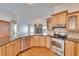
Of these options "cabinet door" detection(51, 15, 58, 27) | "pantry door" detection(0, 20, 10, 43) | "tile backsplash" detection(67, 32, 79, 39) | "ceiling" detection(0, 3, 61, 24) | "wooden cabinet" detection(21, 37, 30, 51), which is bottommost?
"wooden cabinet" detection(21, 37, 30, 51)

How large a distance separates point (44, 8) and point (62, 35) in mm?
783

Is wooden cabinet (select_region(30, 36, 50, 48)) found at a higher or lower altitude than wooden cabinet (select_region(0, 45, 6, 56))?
higher

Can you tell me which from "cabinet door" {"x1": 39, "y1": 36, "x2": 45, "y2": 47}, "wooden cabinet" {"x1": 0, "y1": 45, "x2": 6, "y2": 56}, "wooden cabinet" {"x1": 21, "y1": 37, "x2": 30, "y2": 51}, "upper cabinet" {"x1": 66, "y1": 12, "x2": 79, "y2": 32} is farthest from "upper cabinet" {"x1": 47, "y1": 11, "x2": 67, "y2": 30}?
"wooden cabinet" {"x1": 0, "y1": 45, "x2": 6, "y2": 56}

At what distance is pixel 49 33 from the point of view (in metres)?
2.26

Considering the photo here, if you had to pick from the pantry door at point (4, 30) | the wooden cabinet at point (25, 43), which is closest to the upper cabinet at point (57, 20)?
the wooden cabinet at point (25, 43)

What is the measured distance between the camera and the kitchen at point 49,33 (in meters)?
2.09

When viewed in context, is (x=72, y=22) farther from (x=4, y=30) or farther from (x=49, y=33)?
(x=4, y=30)

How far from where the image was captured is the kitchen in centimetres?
209

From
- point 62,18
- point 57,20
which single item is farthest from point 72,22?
point 57,20

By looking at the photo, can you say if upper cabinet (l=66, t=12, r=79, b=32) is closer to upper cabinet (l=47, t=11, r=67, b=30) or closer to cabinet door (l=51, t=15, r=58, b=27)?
upper cabinet (l=47, t=11, r=67, b=30)

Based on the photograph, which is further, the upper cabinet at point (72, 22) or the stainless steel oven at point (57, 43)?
the upper cabinet at point (72, 22)

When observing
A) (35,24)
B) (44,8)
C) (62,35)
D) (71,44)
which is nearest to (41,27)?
(35,24)

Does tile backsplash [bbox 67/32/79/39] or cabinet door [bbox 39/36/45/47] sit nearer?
cabinet door [bbox 39/36/45/47]

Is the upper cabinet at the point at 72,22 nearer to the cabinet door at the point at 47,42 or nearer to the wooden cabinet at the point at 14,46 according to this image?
the cabinet door at the point at 47,42
